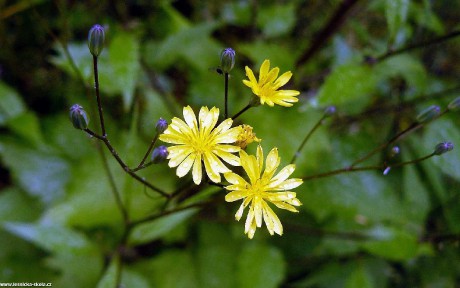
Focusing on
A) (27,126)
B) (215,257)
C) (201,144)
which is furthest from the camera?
(215,257)

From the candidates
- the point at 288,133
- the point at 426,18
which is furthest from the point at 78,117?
the point at 426,18

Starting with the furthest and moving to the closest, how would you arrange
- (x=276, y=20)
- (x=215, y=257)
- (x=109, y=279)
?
(x=276, y=20) < (x=215, y=257) < (x=109, y=279)

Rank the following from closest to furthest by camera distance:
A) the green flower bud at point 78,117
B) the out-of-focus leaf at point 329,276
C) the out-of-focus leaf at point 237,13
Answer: the green flower bud at point 78,117 → the out-of-focus leaf at point 329,276 → the out-of-focus leaf at point 237,13

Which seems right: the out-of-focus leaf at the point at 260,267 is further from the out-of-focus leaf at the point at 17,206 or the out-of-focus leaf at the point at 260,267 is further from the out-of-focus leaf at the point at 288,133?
the out-of-focus leaf at the point at 17,206

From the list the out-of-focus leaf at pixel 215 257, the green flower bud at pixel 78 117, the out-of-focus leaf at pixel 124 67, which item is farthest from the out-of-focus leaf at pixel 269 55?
the green flower bud at pixel 78 117

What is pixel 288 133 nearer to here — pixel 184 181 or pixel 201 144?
pixel 184 181

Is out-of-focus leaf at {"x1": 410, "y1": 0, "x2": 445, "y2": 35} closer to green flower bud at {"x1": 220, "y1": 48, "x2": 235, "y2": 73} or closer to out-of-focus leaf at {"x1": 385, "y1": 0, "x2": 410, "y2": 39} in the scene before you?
out-of-focus leaf at {"x1": 385, "y1": 0, "x2": 410, "y2": 39}

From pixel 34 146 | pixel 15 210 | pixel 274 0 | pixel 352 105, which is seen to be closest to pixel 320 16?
pixel 274 0

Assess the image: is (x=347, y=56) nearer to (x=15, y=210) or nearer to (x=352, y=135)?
(x=352, y=135)
